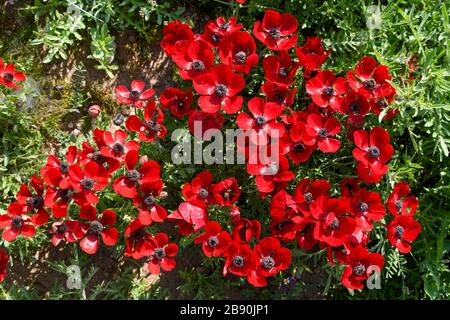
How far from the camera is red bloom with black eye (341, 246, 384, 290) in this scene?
2.06 metres

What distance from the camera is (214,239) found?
2.11m

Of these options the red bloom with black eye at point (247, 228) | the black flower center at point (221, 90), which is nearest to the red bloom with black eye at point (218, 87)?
the black flower center at point (221, 90)

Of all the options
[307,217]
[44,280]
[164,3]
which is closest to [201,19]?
[164,3]

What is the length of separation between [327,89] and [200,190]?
635mm

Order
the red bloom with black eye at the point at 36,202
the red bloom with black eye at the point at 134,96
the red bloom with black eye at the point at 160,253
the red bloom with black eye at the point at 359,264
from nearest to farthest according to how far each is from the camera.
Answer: the red bloom with black eye at the point at 359,264, the red bloom with black eye at the point at 36,202, the red bloom with black eye at the point at 160,253, the red bloom with black eye at the point at 134,96

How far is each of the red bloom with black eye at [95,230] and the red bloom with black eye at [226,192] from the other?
421mm

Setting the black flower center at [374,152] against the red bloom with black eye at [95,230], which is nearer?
the black flower center at [374,152]

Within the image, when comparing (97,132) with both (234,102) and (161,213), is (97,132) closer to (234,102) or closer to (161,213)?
(161,213)

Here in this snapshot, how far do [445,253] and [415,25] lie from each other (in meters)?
1.09

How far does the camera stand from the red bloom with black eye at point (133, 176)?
6.98 feet

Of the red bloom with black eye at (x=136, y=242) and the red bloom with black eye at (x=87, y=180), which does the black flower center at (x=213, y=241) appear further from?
the red bloom with black eye at (x=87, y=180)

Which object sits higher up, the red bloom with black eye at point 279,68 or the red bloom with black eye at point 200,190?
the red bloom with black eye at point 279,68

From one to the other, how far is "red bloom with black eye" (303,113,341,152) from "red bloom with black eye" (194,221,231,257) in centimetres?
49
